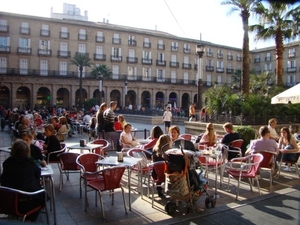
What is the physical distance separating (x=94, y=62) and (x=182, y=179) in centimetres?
4369

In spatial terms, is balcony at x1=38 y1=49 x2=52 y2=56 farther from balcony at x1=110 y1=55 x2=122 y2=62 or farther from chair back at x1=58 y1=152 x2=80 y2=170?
chair back at x1=58 y1=152 x2=80 y2=170

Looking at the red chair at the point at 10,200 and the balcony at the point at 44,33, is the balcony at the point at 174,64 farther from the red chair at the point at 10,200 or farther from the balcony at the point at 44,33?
the red chair at the point at 10,200

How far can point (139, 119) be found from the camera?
28.3m

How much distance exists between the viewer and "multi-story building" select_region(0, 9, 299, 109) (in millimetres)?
41219

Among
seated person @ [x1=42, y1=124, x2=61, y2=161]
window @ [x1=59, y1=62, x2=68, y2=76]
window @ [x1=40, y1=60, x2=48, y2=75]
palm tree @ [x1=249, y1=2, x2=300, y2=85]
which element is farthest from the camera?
window @ [x1=59, y1=62, x2=68, y2=76]

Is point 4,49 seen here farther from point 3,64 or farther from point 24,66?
point 24,66

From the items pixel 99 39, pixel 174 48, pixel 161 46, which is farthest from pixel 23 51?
pixel 174 48

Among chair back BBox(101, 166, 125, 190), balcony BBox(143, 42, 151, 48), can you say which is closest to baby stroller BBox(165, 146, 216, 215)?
chair back BBox(101, 166, 125, 190)

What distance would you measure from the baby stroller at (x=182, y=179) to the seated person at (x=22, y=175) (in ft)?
6.22

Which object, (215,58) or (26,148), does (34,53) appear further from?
(26,148)

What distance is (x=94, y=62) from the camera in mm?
46469

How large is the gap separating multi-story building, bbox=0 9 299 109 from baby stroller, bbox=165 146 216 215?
33072mm

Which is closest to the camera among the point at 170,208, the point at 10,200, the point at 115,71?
the point at 10,200

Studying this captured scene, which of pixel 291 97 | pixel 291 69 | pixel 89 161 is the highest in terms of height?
pixel 291 69
